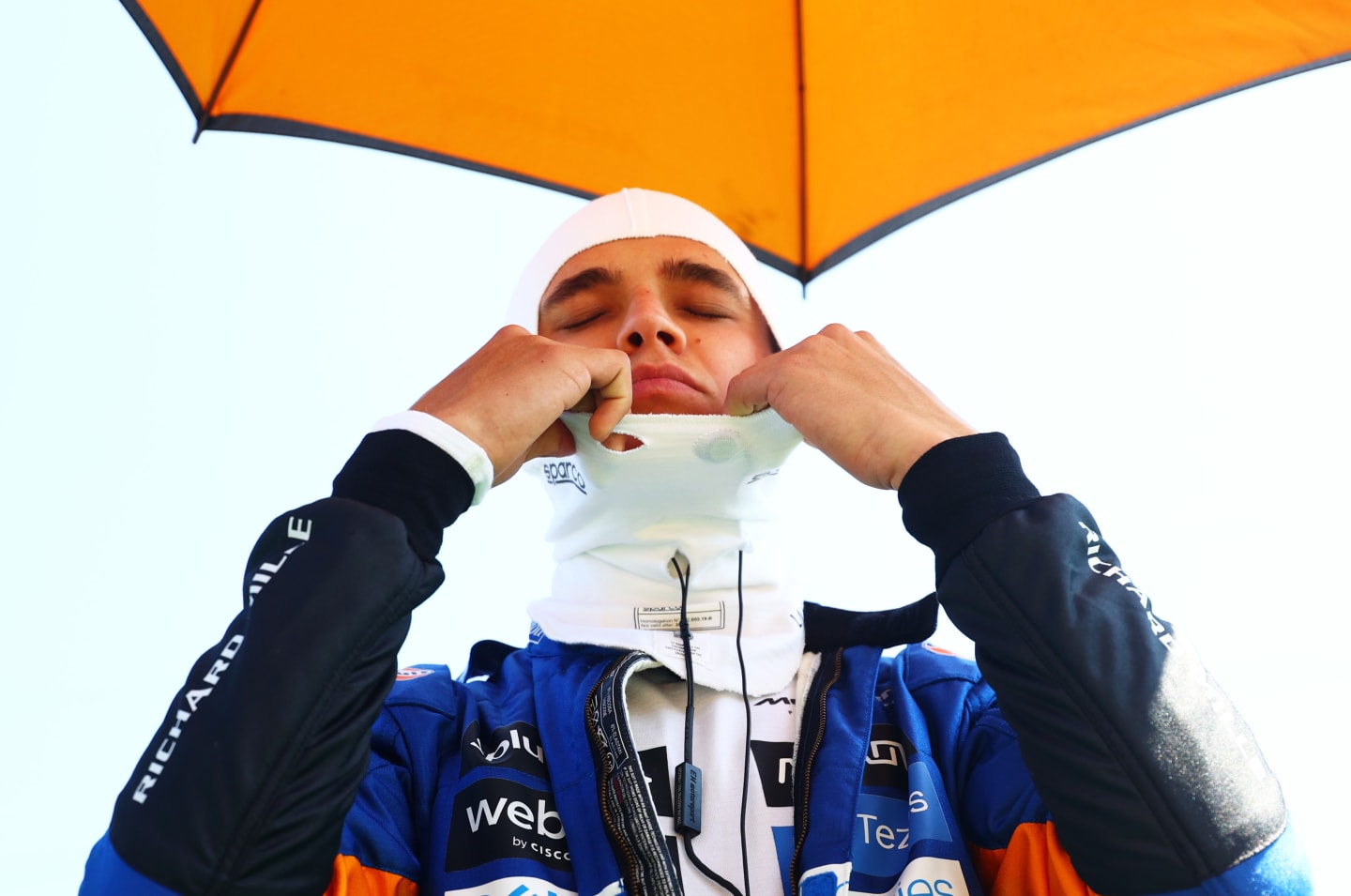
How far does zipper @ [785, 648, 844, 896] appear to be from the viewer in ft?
5.61

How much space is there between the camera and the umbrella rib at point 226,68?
8.81ft

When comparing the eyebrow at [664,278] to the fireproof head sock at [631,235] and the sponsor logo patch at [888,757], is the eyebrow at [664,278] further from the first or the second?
the sponsor logo patch at [888,757]

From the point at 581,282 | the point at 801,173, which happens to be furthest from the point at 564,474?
the point at 801,173

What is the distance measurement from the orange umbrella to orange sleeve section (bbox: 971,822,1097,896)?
179cm

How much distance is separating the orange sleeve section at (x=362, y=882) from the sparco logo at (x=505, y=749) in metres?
0.19

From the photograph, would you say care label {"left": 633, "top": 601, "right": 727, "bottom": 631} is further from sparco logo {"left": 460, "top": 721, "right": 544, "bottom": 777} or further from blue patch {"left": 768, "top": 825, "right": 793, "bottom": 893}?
blue patch {"left": 768, "top": 825, "right": 793, "bottom": 893}

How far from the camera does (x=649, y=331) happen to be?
2.27 metres

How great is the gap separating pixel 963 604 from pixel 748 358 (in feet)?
3.19

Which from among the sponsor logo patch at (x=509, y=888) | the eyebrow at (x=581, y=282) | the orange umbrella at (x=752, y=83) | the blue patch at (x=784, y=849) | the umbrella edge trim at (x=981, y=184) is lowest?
the sponsor logo patch at (x=509, y=888)

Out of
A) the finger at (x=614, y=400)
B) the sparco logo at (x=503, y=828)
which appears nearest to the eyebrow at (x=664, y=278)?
the finger at (x=614, y=400)

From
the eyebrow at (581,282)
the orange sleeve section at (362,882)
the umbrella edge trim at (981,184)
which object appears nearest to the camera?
the orange sleeve section at (362,882)

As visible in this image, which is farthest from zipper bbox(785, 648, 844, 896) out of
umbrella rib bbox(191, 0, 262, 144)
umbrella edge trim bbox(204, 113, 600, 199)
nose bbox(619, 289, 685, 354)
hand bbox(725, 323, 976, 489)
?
umbrella rib bbox(191, 0, 262, 144)

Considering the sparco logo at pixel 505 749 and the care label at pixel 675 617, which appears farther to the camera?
the care label at pixel 675 617

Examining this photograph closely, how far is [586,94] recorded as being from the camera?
2998 millimetres
